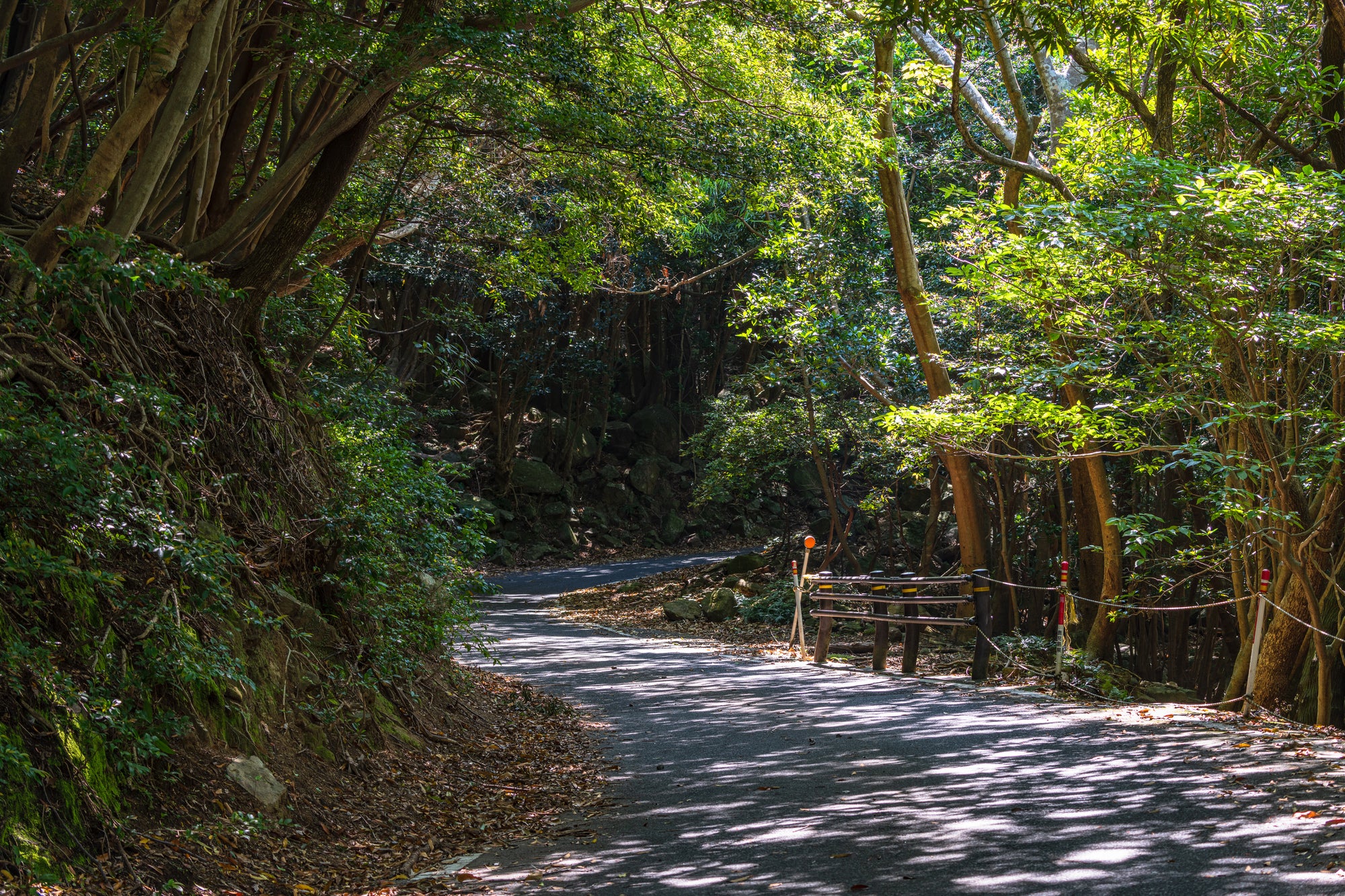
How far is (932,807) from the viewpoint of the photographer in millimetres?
5918

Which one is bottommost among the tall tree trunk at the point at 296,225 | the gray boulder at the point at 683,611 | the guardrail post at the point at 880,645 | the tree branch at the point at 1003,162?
the gray boulder at the point at 683,611

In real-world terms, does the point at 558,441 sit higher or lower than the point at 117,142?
lower

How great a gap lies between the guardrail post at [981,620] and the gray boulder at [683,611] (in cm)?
980

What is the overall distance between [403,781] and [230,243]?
4.58 meters

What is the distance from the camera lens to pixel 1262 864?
458cm

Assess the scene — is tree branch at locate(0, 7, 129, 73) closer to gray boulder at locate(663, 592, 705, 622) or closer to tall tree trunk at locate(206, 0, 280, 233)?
tall tree trunk at locate(206, 0, 280, 233)

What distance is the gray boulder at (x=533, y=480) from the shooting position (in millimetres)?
33344

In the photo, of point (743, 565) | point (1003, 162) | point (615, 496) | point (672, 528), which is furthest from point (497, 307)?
point (672, 528)

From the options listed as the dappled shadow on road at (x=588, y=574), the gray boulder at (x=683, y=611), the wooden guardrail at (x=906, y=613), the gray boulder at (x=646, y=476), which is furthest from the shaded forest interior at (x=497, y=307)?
the gray boulder at (x=646, y=476)

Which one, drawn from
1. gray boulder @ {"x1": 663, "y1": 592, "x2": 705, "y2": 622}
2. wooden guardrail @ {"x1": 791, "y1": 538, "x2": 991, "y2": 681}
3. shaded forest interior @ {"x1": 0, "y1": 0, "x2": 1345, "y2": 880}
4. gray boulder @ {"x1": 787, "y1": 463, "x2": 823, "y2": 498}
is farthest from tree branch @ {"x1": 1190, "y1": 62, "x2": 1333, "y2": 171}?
gray boulder @ {"x1": 787, "y1": 463, "x2": 823, "y2": 498}

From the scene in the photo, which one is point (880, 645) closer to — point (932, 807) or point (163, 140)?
point (932, 807)

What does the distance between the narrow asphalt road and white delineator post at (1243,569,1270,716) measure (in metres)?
1.65

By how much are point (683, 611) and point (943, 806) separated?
15.1 meters

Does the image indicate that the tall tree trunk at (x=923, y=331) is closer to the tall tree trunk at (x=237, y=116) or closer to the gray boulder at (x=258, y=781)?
the tall tree trunk at (x=237, y=116)
